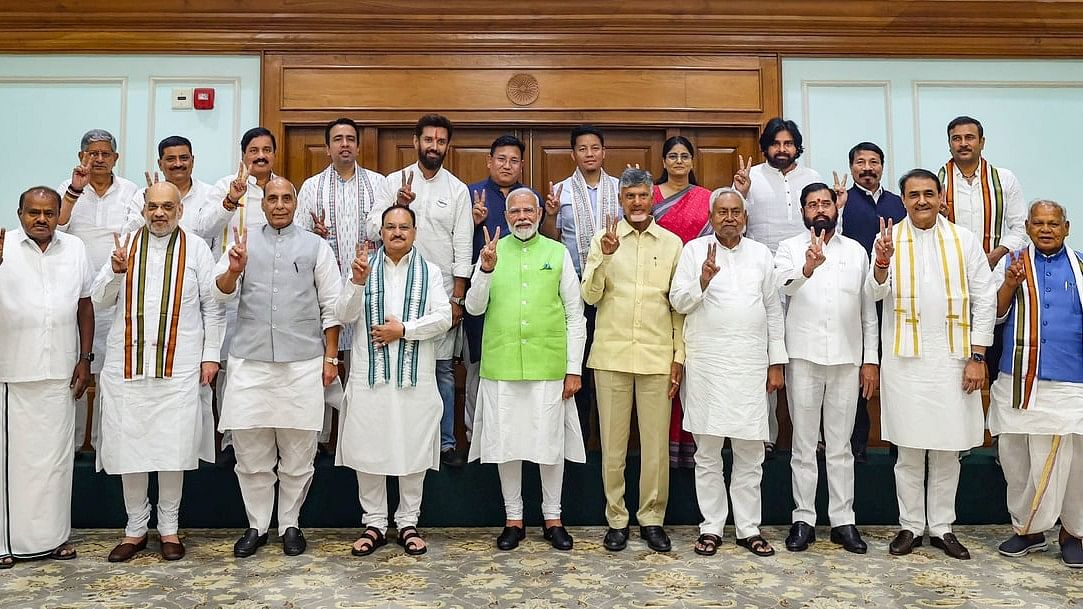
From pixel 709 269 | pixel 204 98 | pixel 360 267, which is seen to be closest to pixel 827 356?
pixel 709 269

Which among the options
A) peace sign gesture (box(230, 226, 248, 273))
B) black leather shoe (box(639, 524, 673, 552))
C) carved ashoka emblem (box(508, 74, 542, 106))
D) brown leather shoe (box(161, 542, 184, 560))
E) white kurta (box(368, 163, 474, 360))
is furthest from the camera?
carved ashoka emblem (box(508, 74, 542, 106))

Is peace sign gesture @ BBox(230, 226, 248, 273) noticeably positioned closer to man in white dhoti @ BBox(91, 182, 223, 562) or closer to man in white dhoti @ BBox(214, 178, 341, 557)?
man in white dhoti @ BBox(214, 178, 341, 557)

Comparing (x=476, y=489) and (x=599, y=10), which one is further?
(x=599, y=10)

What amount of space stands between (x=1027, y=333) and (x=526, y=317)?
213 centimetres

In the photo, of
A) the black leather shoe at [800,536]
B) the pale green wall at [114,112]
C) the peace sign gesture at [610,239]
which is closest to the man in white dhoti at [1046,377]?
the black leather shoe at [800,536]

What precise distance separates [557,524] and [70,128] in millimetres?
4147

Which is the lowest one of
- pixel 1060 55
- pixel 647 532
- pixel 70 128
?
pixel 647 532

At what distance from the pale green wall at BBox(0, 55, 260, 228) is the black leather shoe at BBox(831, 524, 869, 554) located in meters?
4.21

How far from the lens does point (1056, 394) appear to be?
342 centimetres

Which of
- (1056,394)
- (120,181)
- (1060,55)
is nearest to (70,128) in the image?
(120,181)

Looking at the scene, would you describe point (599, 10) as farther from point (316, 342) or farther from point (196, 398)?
point (196, 398)

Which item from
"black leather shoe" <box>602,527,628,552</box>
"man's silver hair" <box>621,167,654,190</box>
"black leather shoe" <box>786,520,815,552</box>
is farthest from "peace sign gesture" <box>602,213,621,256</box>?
"black leather shoe" <box>786,520,815,552</box>

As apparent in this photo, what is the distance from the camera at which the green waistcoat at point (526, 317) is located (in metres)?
3.55

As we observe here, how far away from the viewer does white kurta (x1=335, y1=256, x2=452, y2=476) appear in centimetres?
343
